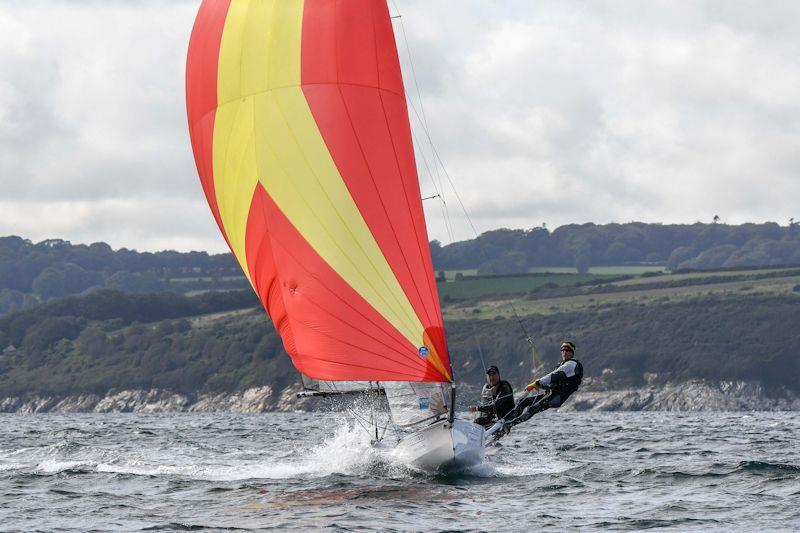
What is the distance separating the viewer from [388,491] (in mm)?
19812

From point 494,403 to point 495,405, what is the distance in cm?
9

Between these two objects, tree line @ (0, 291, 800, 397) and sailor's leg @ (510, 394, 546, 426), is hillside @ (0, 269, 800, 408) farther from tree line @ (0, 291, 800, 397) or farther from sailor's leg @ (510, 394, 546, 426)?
sailor's leg @ (510, 394, 546, 426)

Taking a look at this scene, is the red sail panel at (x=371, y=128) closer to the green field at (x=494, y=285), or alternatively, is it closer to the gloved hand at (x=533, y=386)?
the gloved hand at (x=533, y=386)

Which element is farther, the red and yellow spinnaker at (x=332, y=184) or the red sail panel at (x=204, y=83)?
the red sail panel at (x=204, y=83)

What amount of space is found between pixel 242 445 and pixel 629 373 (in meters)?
93.5

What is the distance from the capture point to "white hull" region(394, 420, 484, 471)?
2066 centimetres

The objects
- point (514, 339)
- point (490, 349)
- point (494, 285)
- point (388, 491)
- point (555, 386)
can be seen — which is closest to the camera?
point (388, 491)

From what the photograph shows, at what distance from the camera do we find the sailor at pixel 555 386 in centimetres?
2191

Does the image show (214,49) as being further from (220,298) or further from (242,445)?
(220,298)

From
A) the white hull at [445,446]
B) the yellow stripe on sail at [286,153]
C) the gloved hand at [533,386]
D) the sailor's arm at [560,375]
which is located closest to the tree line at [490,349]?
the sailor's arm at [560,375]

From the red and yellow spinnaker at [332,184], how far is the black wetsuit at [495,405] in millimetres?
1983

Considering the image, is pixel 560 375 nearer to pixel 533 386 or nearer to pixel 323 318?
pixel 533 386

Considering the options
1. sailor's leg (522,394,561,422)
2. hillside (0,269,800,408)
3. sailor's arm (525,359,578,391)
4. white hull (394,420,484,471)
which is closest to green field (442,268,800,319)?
hillside (0,269,800,408)

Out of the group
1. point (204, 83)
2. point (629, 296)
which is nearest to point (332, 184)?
point (204, 83)
